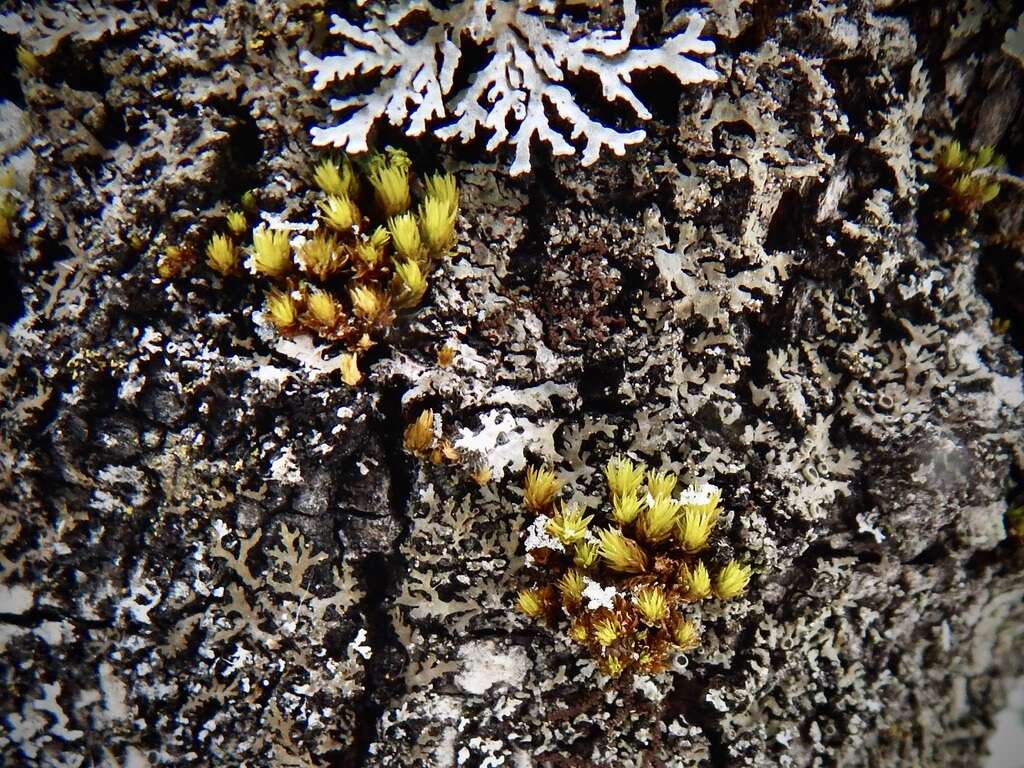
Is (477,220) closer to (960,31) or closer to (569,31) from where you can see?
(569,31)

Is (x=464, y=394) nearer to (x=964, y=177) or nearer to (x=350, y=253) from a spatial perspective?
(x=350, y=253)

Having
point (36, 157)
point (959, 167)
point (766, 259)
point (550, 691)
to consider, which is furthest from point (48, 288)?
point (959, 167)

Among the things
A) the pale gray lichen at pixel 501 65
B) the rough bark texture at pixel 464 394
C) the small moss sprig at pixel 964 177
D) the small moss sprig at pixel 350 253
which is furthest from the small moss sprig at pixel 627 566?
the small moss sprig at pixel 964 177

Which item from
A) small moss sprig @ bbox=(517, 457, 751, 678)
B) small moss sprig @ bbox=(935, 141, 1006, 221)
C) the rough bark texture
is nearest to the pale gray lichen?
the rough bark texture

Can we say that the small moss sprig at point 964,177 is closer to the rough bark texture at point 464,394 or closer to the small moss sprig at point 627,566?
the rough bark texture at point 464,394

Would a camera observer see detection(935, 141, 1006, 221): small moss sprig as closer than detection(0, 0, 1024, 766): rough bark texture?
No

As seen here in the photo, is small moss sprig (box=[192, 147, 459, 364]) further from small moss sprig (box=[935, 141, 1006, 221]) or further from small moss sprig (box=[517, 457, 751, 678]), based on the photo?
small moss sprig (box=[935, 141, 1006, 221])
